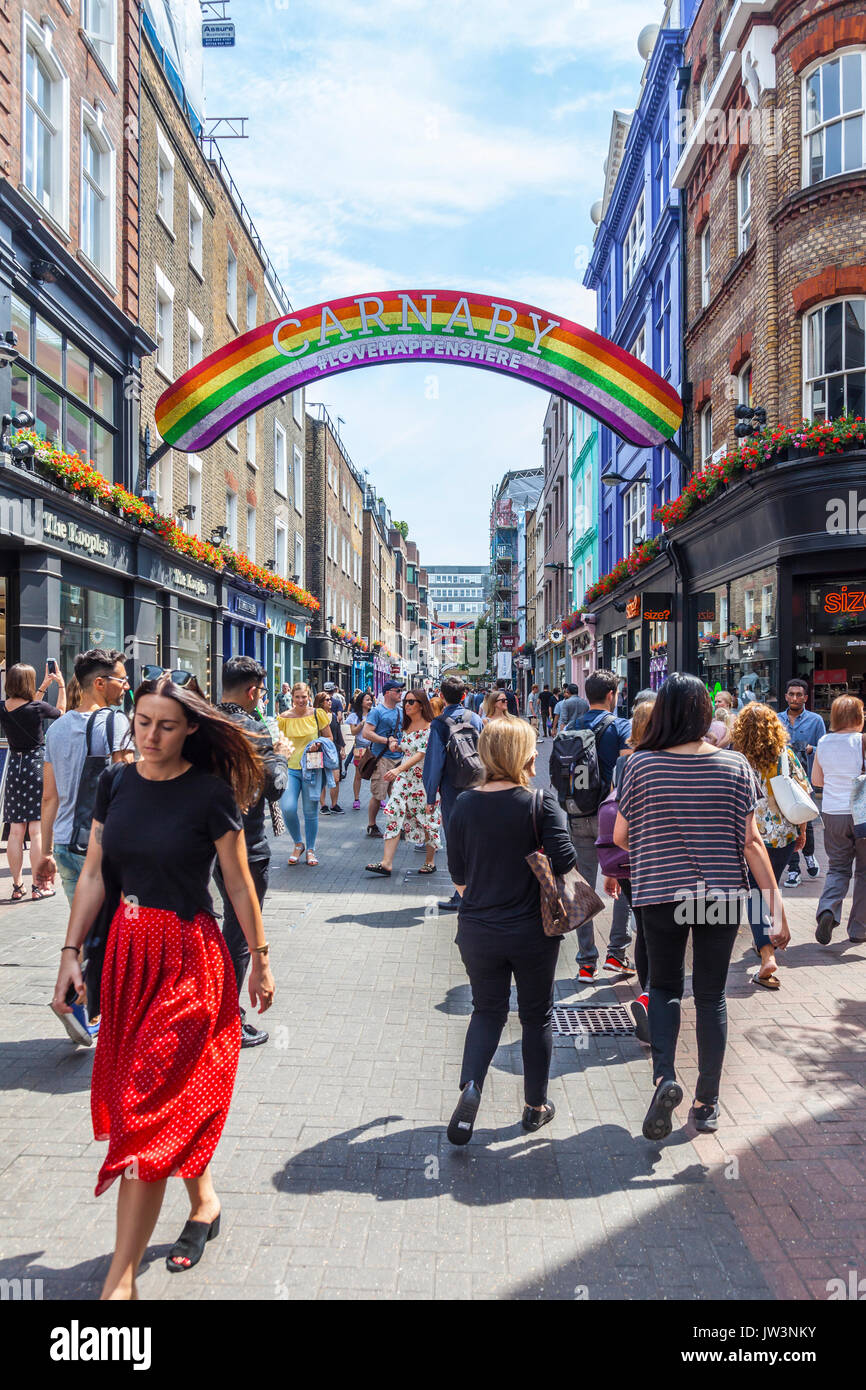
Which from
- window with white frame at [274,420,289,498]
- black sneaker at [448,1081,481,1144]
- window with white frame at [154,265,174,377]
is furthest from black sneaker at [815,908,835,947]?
window with white frame at [274,420,289,498]

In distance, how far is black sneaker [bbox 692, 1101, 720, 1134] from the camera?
3715 millimetres

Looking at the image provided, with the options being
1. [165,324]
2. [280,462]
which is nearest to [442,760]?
[165,324]

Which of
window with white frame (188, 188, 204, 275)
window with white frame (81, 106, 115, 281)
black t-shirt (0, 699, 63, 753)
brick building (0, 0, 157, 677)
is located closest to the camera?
black t-shirt (0, 699, 63, 753)

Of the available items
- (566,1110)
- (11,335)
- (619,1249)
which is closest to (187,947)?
(619,1249)

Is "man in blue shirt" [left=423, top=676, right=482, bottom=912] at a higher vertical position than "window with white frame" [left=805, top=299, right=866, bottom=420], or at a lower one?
lower

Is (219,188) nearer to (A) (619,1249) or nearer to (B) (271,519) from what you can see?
(B) (271,519)

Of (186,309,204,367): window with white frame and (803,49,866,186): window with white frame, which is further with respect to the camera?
(186,309,204,367): window with white frame

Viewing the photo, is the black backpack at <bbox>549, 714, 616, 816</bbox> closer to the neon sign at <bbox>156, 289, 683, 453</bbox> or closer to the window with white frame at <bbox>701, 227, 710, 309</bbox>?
the neon sign at <bbox>156, 289, 683, 453</bbox>

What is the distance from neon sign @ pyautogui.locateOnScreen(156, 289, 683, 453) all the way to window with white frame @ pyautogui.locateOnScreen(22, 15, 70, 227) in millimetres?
3135

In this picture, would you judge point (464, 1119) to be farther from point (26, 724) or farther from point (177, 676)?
point (26, 724)

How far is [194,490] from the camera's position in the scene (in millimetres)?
19234

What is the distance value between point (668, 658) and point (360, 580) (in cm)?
3049

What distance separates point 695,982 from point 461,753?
3342 millimetres

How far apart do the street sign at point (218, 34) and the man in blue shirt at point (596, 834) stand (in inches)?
864
